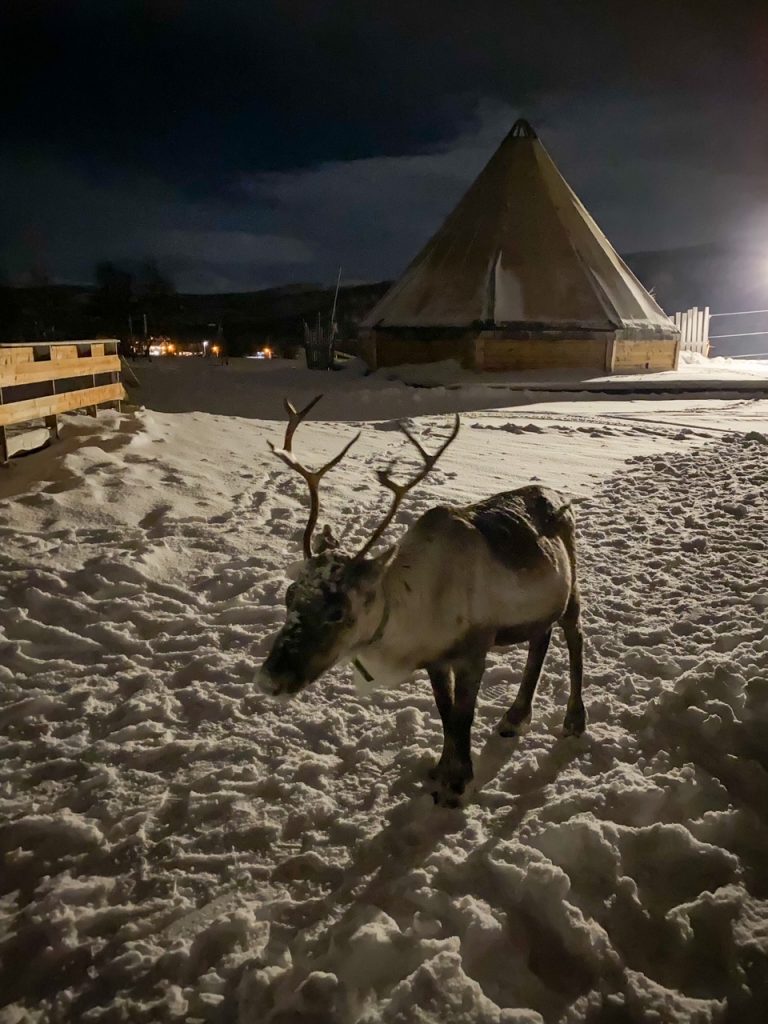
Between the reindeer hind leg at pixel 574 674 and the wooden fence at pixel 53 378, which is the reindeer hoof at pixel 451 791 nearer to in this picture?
the reindeer hind leg at pixel 574 674

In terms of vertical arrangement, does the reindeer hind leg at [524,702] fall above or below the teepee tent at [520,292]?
below

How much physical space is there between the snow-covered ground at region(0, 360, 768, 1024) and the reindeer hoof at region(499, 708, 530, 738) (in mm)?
44

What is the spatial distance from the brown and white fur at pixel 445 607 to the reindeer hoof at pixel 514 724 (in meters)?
0.01

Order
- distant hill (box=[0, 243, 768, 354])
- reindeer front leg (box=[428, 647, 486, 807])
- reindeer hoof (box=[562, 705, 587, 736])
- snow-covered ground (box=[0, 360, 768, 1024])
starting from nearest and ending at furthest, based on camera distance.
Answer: snow-covered ground (box=[0, 360, 768, 1024])
reindeer front leg (box=[428, 647, 486, 807])
reindeer hoof (box=[562, 705, 587, 736])
distant hill (box=[0, 243, 768, 354])

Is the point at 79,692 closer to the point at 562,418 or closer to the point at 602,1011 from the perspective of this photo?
the point at 602,1011

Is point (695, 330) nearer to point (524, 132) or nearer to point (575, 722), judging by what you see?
point (524, 132)

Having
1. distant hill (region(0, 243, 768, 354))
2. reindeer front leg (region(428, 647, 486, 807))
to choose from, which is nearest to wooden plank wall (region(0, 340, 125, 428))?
reindeer front leg (region(428, 647, 486, 807))

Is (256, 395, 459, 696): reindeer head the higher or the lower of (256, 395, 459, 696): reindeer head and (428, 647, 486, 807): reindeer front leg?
the higher

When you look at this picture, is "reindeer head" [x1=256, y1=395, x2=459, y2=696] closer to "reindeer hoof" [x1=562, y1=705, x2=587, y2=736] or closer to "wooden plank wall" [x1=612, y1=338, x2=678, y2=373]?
"reindeer hoof" [x1=562, y1=705, x2=587, y2=736]

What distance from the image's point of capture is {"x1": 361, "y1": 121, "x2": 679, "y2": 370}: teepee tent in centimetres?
1498

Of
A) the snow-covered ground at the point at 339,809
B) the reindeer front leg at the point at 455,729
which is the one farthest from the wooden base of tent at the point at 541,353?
the reindeer front leg at the point at 455,729

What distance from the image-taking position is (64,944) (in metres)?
1.82

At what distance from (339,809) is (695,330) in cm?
2373

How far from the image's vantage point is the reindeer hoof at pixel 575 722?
108 inches
